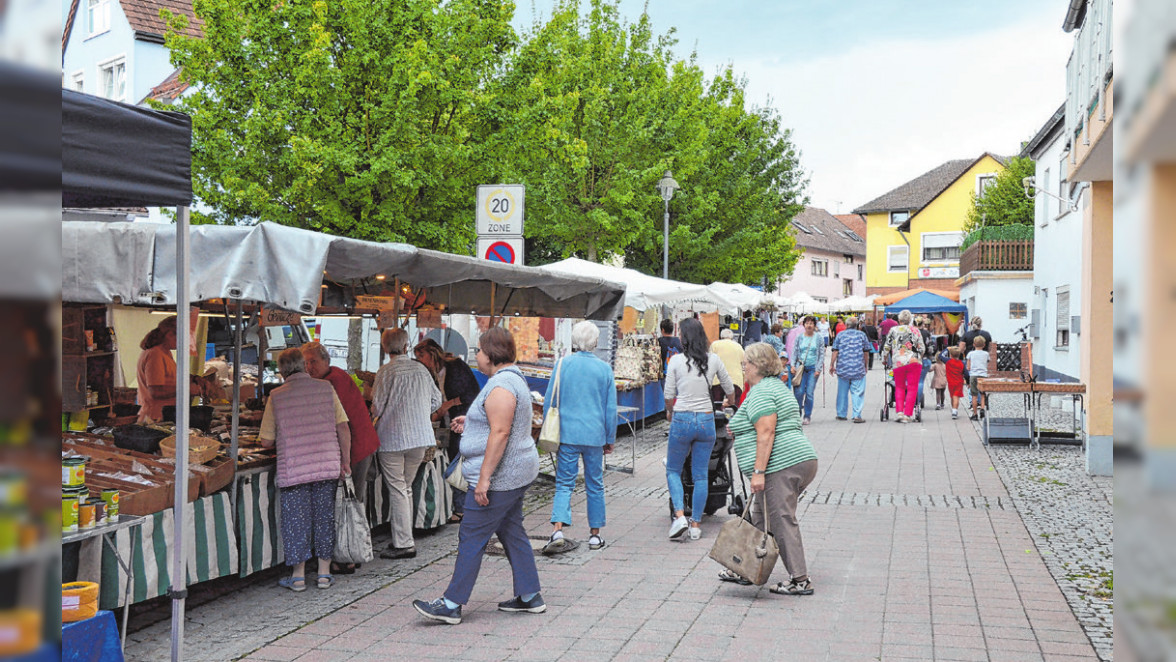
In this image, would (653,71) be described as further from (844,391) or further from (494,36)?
(844,391)

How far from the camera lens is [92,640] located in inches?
180

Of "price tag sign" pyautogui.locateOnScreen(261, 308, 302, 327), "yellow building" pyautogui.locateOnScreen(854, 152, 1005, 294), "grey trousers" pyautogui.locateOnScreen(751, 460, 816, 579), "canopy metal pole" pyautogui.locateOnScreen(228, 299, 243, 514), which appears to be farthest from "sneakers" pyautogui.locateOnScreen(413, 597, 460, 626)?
"yellow building" pyautogui.locateOnScreen(854, 152, 1005, 294)

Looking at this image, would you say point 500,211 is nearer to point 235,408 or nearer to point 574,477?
point 574,477

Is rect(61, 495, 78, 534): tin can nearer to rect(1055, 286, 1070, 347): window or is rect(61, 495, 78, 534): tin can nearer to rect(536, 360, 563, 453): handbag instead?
rect(536, 360, 563, 453): handbag

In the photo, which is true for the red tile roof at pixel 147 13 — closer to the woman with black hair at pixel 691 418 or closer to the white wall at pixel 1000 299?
the woman with black hair at pixel 691 418

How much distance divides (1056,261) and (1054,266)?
12.7 inches

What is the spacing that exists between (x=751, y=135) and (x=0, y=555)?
Answer: 113 feet

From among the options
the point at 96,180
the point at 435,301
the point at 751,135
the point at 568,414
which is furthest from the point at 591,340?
the point at 751,135

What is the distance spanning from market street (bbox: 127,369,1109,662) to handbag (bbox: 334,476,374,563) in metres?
0.21

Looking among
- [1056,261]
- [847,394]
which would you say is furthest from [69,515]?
[1056,261]

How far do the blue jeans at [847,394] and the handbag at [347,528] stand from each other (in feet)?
43.6

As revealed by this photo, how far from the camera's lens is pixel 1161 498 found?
0.77 metres

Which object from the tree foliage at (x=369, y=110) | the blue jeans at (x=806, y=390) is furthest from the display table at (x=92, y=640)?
the blue jeans at (x=806, y=390)

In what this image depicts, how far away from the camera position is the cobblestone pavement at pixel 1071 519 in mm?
6746
